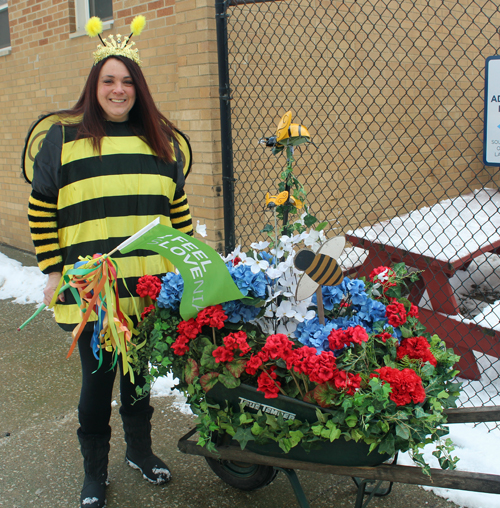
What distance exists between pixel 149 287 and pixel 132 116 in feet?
2.55

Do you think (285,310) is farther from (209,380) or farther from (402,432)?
(402,432)

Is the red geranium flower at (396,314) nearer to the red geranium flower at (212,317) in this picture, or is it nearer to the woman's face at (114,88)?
the red geranium flower at (212,317)

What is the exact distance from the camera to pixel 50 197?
2135 millimetres

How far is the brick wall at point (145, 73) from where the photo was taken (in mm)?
3896

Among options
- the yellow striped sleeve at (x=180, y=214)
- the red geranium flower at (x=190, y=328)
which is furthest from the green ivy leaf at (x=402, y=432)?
the yellow striped sleeve at (x=180, y=214)

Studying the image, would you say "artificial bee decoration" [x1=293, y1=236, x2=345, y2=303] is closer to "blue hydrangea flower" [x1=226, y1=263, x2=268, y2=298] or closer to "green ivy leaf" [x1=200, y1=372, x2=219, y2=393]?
"blue hydrangea flower" [x1=226, y1=263, x2=268, y2=298]

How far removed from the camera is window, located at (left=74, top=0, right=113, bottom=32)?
5141 mm

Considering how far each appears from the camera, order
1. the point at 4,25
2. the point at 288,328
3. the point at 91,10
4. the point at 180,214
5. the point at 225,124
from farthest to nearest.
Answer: the point at 4,25, the point at 91,10, the point at 225,124, the point at 180,214, the point at 288,328

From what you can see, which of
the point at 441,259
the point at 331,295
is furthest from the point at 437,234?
the point at 331,295

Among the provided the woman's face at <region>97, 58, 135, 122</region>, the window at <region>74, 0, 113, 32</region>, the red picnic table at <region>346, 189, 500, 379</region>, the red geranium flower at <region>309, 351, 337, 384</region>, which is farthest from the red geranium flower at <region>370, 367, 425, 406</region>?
the window at <region>74, 0, 113, 32</region>

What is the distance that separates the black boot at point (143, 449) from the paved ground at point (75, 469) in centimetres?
A: 5

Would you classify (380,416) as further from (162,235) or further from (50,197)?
(50,197)

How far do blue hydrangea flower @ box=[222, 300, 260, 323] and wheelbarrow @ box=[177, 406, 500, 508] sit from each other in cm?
45

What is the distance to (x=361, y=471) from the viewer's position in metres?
1.68
